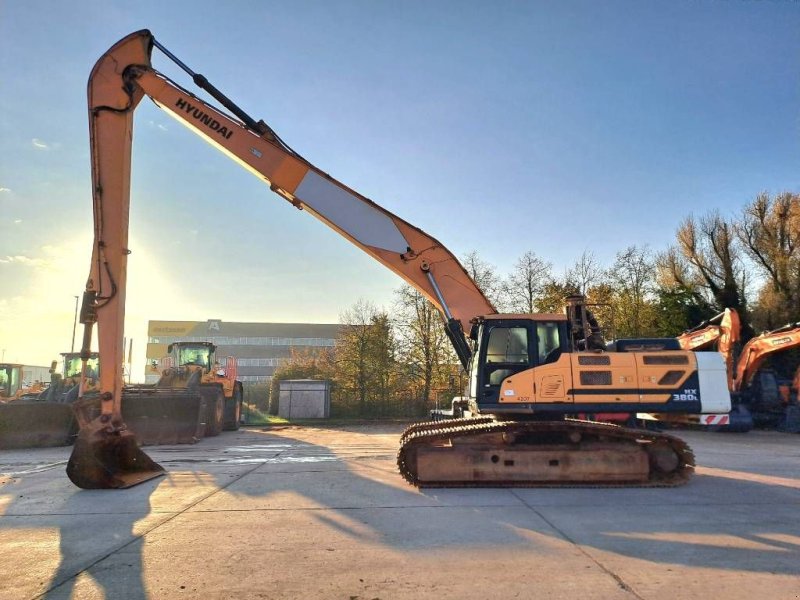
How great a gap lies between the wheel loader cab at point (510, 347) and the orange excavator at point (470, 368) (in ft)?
0.06

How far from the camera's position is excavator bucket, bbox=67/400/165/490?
26.3 ft

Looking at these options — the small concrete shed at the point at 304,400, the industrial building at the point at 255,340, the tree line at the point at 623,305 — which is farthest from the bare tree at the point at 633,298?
the industrial building at the point at 255,340

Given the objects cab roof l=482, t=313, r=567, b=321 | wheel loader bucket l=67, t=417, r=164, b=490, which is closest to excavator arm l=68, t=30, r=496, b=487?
wheel loader bucket l=67, t=417, r=164, b=490

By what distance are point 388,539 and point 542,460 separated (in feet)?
12.1

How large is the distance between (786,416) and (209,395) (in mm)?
20668

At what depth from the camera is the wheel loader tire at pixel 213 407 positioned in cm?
1734

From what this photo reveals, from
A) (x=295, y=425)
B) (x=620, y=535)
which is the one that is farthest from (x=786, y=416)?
(x=295, y=425)

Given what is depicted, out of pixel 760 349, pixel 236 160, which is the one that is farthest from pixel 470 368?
pixel 760 349

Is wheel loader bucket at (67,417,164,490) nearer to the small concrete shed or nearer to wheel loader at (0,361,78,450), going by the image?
wheel loader at (0,361,78,450)

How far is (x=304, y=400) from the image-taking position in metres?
28.6

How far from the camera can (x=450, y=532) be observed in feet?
18.8

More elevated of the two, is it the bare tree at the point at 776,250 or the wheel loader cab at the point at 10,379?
the bare tree at the point at 776,250

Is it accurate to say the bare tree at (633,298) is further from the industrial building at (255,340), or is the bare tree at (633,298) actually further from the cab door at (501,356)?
the industrial building at (255,340)

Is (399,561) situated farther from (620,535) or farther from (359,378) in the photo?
(359,378)
